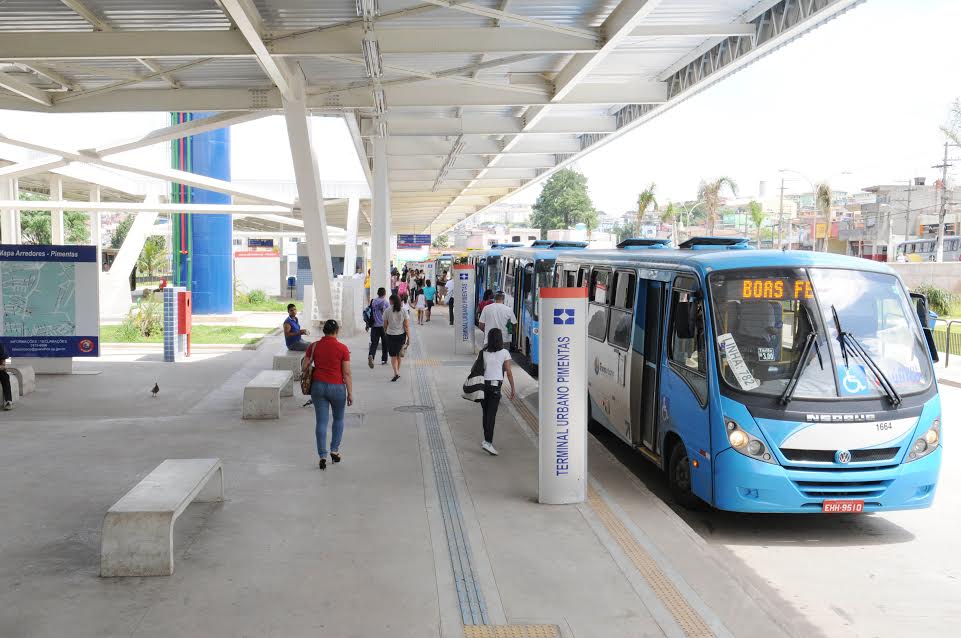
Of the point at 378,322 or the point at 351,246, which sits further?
the point at 351,246

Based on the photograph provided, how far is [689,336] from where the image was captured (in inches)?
361

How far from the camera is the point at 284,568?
279 inches

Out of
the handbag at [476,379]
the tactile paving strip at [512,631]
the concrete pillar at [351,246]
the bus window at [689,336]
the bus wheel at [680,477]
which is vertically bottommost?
the tactile paving strip at [512,631]

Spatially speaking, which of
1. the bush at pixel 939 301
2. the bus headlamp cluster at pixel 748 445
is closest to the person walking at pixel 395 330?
the bus headlamp cluster at pixel 748 445

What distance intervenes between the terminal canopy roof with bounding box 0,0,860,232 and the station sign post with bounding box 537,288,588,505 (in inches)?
324

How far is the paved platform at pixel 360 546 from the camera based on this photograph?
614 cm

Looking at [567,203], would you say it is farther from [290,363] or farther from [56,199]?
[290,363]

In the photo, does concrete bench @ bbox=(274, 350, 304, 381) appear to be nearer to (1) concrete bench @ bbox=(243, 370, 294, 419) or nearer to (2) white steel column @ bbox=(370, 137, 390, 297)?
(1) concrete bench @ bbox=(243, 370, 294, 419)

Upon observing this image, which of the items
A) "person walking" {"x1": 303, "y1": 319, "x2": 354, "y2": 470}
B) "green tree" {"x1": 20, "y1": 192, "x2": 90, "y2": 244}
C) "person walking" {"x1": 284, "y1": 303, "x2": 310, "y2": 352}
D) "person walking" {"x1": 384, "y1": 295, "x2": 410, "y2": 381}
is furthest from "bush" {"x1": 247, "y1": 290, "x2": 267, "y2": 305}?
"green tree" {"x1": 20, "y1": 192, "x2": 90, "y2": 244}

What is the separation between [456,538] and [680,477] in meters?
2.78

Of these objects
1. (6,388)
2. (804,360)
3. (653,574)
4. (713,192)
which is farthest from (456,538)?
(713,192)

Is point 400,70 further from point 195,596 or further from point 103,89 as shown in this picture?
point 195,596

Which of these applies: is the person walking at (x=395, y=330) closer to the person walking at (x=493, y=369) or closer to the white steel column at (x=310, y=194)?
the white steel column at (x=310, y=194)

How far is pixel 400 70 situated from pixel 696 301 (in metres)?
12.6
